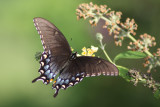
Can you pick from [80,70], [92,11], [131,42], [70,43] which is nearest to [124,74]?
[131,42]

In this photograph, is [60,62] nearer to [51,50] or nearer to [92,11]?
[51,50]

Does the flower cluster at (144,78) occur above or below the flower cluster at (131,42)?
below

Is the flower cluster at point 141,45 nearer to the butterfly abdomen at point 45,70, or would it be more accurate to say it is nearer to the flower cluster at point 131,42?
the flower cluster at point 131,42

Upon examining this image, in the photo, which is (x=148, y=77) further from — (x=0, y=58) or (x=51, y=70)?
(x=0, y=58)

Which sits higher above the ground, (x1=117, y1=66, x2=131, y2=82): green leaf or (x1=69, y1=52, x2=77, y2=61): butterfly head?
(x1=69, y1=52, x2=77, y2=61): butterfly head

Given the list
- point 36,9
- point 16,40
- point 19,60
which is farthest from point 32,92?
point 36,9

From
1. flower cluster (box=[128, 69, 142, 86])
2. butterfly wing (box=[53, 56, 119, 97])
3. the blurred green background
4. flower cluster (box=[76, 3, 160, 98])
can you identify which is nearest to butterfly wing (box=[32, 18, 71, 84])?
butterfly wing (box=[53, 56, 119, 97])

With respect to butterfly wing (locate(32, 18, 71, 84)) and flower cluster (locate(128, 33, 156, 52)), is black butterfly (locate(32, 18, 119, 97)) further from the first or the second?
flower cluster (locate(128, 33, 156, 52))

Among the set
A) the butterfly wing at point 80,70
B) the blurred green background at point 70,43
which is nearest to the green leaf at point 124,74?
the butterfly wing at point 80,70
